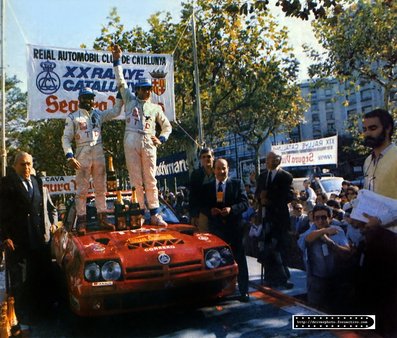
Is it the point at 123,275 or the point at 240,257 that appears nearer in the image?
the point at 123,275

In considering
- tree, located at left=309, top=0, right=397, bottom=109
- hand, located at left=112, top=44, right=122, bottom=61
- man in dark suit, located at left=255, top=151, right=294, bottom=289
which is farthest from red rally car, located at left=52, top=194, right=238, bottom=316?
tree, located at left=309, top=0, right=397, bottom=109

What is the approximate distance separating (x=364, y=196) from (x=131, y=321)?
7.91 feet

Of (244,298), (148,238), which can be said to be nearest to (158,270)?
(148,238)

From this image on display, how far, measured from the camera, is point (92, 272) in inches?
151

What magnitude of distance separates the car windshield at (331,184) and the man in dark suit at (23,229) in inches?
480

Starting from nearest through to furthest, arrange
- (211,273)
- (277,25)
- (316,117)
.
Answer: (211,273), (277,25), (316,117)

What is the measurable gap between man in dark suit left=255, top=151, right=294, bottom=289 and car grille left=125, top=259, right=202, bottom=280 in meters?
1.59

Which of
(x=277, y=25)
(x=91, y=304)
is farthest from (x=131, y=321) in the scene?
(x=277, y=25)

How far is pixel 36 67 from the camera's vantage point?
723 cm

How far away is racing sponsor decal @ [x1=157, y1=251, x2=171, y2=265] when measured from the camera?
12.8 feet

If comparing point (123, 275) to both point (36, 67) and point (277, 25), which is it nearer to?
point (36, 67)

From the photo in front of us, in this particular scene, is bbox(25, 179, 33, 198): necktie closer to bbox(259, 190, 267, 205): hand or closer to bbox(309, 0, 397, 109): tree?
bbox(259, 190, 267, 205): hand

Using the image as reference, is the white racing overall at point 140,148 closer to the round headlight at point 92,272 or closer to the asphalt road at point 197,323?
the asphalt road at point 197,323

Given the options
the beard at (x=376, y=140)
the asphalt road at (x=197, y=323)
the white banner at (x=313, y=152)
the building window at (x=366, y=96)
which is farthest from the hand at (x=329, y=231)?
the building window at (x=366, y=96)
